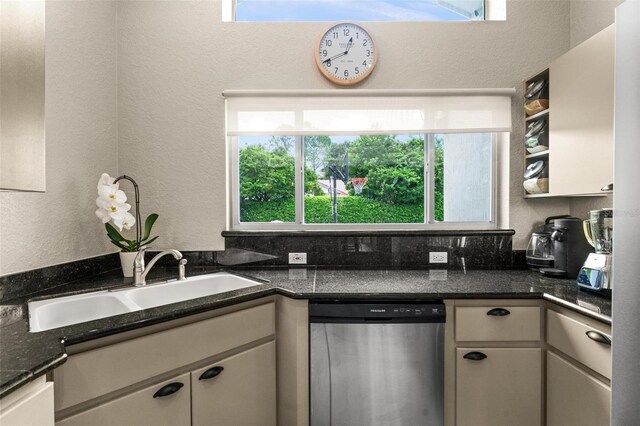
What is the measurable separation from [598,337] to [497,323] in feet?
1.34

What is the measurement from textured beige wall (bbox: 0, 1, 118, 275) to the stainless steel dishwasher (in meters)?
1.38

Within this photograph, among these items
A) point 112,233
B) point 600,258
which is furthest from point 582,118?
point 112,233

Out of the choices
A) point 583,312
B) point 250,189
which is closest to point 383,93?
point 250,189

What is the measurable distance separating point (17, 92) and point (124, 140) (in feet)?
4.53

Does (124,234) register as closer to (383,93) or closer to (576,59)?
(383,93)

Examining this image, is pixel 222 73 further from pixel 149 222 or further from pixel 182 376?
pixel 182 376

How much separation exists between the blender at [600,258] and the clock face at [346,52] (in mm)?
1541

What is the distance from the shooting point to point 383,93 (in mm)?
2271

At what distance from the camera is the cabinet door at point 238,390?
1475 millimetres

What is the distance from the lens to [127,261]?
1998 millimetres

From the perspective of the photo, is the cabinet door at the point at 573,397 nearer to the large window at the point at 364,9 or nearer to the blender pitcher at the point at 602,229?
the blender pitcher at the point at 602,229

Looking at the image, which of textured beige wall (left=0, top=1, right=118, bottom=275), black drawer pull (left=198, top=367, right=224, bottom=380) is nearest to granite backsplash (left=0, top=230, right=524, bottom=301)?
textured beige wall (left=0, top=1, right=118, bottom=275)

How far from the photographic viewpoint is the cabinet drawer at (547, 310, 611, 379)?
1.33 meters

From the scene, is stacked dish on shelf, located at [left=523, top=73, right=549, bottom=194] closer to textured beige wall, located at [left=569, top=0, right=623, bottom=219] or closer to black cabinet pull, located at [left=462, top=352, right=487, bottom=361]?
textured beige wall, located at [left=569, top=0, right=623, bottom=219]
